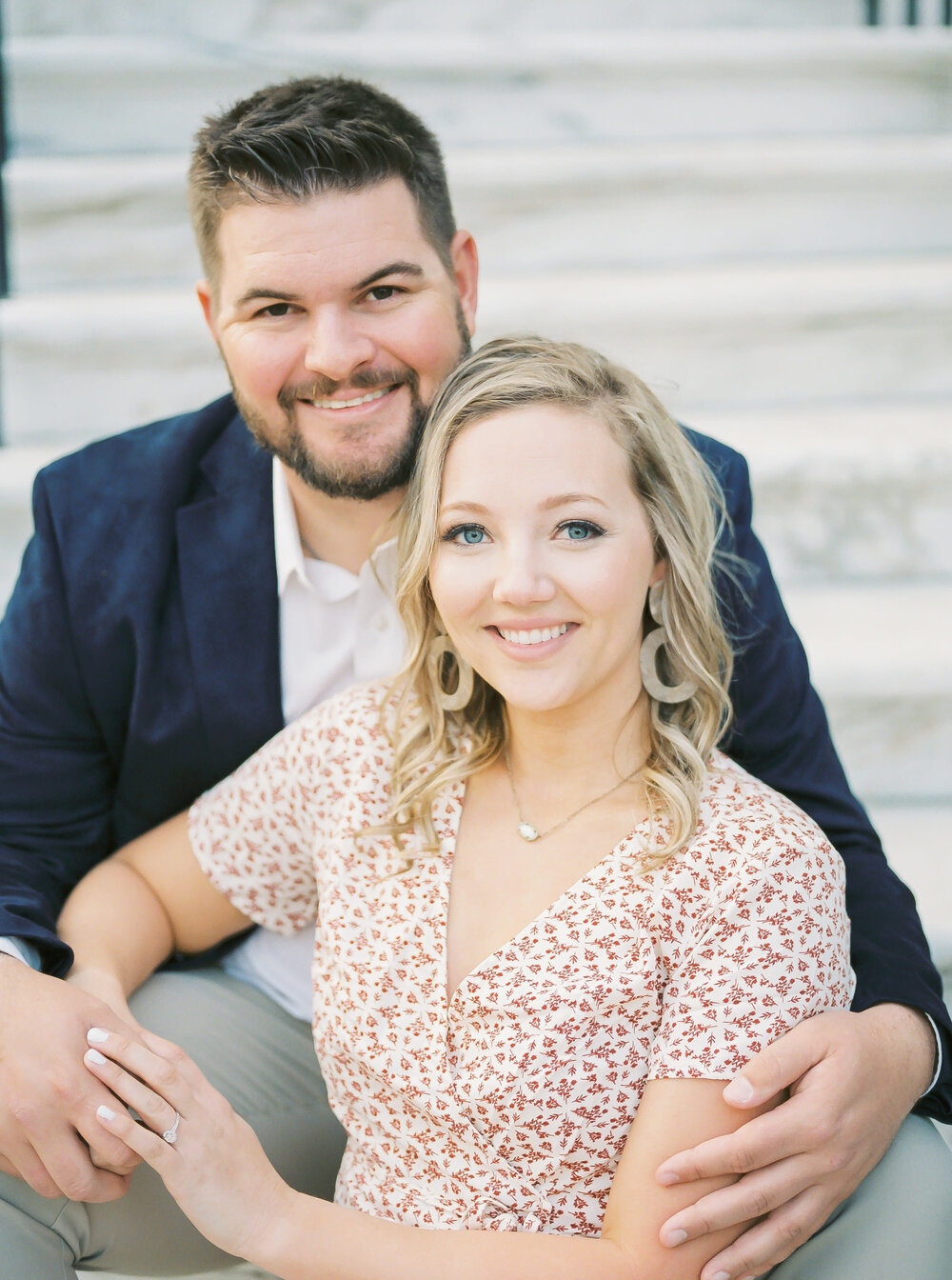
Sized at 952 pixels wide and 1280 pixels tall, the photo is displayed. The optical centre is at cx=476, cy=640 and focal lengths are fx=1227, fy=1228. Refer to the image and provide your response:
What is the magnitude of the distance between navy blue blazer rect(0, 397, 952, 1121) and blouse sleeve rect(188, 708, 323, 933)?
11cm

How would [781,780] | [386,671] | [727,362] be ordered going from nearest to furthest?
[781,780] → [386,671] → [727,362]

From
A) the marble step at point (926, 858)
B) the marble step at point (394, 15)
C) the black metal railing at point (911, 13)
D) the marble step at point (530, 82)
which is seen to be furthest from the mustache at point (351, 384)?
the black metal railing at point (911, 13)

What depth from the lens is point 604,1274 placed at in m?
0.97

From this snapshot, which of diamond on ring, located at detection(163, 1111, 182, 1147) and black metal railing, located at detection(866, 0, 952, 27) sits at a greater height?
black metal railing, located at detection(866, 0, 952, 27)

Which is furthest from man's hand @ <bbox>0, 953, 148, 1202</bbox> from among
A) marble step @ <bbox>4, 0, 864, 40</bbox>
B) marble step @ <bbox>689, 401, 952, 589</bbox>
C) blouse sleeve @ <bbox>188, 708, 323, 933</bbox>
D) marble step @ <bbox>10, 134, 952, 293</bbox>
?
marble step @ <bbox>4, 0, 864, 40</bbox>

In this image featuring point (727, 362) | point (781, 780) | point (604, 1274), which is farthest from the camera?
point (727, 362)

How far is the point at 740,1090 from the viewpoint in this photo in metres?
0.97

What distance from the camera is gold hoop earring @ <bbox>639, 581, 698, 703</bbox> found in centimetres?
118

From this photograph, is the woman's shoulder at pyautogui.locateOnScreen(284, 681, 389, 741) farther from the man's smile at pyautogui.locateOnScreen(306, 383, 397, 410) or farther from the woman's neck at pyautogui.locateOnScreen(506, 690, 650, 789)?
the man's smile at pyautogui.locateOnScreen(306, 383, 397, 410)

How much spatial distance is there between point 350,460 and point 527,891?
1.84 ft

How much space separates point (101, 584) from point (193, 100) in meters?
1.59

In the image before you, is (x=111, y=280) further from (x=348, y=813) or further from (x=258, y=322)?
(x=348, y=813)

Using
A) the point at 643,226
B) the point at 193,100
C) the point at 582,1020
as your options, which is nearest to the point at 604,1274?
the point at 582,1020

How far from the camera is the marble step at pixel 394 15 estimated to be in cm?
293
